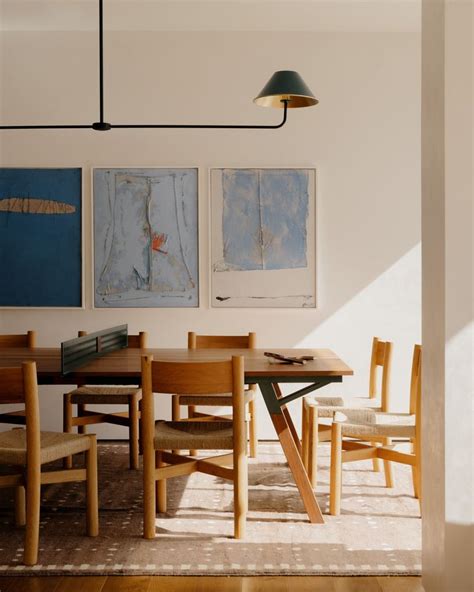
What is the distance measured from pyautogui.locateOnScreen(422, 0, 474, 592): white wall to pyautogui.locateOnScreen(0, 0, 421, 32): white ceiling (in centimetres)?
292

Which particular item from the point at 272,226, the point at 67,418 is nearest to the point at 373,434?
the point at 67,418

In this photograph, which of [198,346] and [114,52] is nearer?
[198,346]

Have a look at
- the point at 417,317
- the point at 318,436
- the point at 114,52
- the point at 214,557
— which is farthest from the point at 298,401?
the point at 114,52

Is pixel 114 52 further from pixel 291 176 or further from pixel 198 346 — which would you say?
pixel 198 346

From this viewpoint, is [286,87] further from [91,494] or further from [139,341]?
[91,494]

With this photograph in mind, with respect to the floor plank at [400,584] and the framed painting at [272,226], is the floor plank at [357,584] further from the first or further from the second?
the framed painting at [272,226]

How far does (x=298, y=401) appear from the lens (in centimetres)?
563

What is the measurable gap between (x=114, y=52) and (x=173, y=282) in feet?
5.85

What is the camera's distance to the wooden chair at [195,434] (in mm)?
3295

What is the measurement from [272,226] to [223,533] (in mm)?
2676

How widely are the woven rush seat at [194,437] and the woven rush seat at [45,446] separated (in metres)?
0.35

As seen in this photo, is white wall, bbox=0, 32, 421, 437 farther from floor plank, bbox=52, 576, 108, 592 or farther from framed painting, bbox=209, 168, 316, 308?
floor plank, bbox=52, 576, 108, 592

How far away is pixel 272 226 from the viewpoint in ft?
18.4

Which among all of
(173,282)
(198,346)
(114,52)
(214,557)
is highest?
(114,52)
